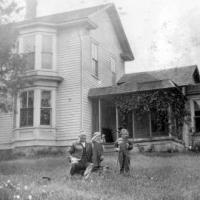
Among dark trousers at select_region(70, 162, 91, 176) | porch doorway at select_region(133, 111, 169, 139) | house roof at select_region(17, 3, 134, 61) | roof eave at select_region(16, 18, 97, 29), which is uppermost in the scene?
house roof at select_region(17, 3, 134, 61)

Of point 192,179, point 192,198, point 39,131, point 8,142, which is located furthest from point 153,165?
point 8,142

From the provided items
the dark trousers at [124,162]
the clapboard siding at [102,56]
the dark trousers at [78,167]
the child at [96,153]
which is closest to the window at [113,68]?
the clapboard siding at [102,56]

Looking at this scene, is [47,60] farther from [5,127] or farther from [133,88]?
[133,88]

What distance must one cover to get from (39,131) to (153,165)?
8.19 m

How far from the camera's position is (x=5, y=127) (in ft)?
75.8

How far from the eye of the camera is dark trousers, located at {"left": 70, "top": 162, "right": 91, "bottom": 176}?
40.1 feet

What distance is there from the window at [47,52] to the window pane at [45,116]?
2201 mm

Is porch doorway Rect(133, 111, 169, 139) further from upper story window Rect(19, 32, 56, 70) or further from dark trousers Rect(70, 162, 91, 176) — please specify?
dark trousers Rect(70, 162, 91, 176)

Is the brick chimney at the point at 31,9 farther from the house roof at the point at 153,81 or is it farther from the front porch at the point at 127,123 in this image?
the front porch at the point at 127,123

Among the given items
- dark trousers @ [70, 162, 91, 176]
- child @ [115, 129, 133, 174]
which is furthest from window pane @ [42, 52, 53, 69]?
dark trousers @ [70, 162, 91, 176]

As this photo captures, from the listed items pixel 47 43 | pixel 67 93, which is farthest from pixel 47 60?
pixel 67 93

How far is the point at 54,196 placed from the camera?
8422 millimetres

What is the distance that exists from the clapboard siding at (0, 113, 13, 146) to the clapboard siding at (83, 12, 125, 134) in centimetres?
412

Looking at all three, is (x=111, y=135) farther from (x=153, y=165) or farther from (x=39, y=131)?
(x=153, y=165)
